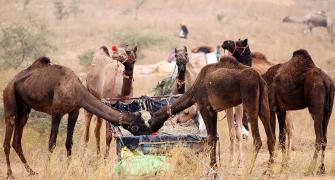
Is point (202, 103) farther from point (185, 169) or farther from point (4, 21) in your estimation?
point (4, 21)

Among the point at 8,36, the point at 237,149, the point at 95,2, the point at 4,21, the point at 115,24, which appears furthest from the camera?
the point at 95,2

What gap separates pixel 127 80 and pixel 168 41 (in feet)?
84.4

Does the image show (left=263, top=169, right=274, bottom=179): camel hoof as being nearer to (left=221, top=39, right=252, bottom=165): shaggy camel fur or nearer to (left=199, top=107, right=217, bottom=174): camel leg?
(left=199, top=107, right=217, bottom=174): camel leg

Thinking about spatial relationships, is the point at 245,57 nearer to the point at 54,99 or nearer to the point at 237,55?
the point at 237,55

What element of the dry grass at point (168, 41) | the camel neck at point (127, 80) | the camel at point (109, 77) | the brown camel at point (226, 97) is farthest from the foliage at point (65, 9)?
the brown camel at point (226, 97)

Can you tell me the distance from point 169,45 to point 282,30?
12.5 metres

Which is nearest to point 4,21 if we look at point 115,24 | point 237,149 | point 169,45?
point 115,24

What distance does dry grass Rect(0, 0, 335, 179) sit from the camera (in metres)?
9.34

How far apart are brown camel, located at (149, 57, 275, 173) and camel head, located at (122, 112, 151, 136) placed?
0.41ft

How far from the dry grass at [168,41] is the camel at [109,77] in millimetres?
811

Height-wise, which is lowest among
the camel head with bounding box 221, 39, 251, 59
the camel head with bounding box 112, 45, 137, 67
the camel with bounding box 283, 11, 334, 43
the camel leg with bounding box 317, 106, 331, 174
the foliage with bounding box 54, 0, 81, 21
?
the camel leg with bounding box 317, 106, 331, 174

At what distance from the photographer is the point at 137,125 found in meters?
10.2

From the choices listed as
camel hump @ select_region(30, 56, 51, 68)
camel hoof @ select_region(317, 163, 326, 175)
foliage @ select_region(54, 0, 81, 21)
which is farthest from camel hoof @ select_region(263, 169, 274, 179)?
foliage @ select_region(54, 0, 81, 21)

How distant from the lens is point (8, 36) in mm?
29281
